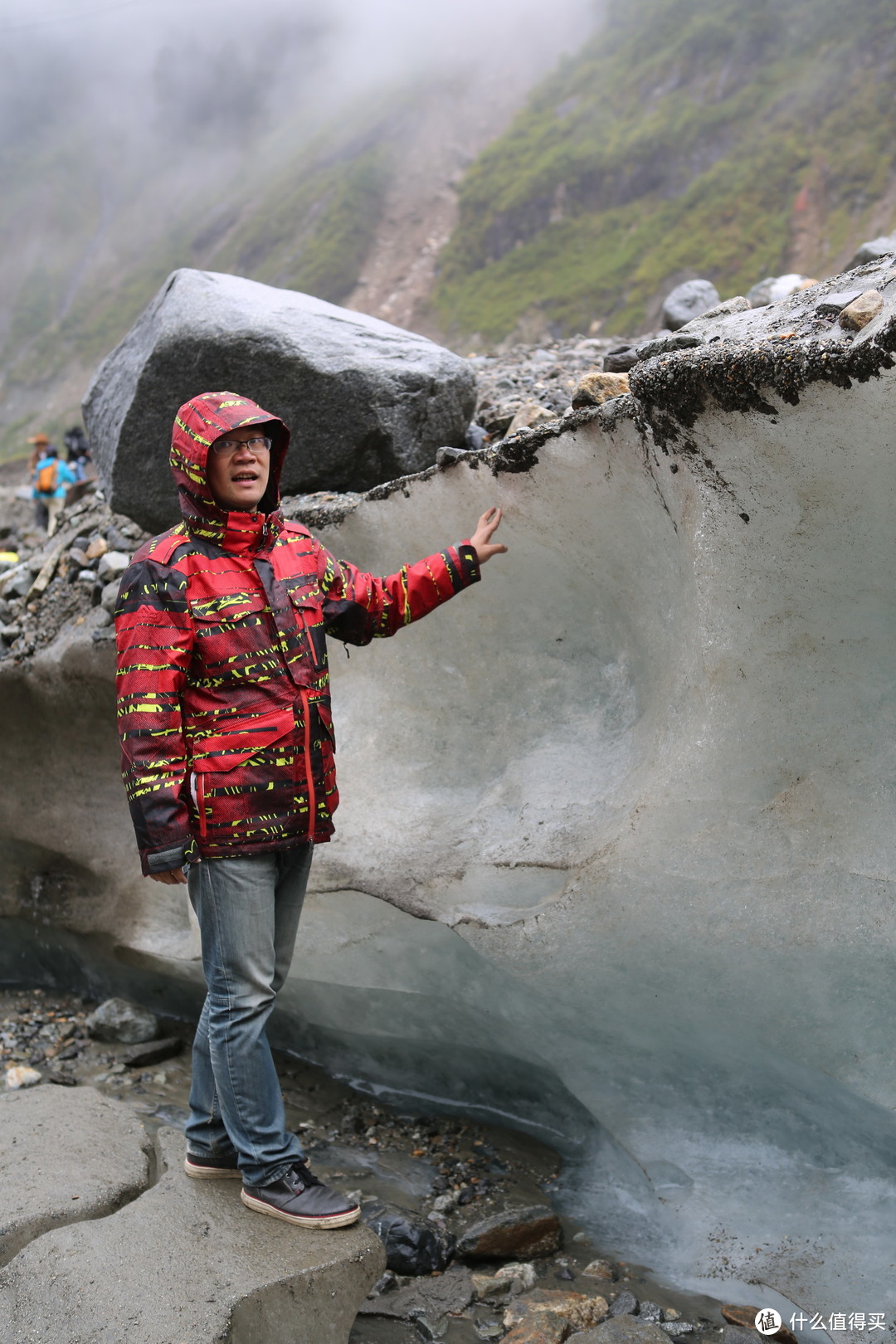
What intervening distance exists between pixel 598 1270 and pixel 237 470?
223 cm

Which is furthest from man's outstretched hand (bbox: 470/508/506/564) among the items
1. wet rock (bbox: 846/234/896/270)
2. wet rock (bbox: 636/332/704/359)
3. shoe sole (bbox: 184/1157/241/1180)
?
wet rock (bbox: 846/234/896/270)

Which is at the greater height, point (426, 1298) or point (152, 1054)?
point (152, 1054)

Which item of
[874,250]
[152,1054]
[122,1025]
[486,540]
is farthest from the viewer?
→ [874,250]

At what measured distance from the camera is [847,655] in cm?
262

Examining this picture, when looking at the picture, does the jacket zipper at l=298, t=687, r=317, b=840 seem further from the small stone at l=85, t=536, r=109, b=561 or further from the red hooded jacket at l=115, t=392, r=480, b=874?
the small stone at l=85, t=536, r=109, b=561

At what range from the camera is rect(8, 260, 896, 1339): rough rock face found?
257cm

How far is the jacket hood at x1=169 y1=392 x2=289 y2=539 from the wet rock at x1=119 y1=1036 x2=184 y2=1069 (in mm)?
2518

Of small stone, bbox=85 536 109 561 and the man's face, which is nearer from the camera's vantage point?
the man's face

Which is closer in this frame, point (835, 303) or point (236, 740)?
point (236, 740)

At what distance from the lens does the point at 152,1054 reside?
4.06 m

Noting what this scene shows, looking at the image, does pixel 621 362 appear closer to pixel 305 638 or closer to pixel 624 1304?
pixel 305 638

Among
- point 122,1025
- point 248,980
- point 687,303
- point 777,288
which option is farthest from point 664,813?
point 777,288

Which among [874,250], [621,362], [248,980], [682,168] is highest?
[682,168]

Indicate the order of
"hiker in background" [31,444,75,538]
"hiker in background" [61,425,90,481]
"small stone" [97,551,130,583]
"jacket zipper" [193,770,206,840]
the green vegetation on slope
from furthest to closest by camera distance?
the green vegetation on slope, "hiker in background" [61,425,90,481], "hiker in background" [31,444,75,538], "small stone" [97,551,130,583], "jacket zipper" [193,770,206,840]
